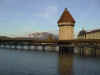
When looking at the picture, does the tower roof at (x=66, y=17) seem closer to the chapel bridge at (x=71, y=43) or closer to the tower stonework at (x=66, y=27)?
the tower stonework at (x=66, y=27)

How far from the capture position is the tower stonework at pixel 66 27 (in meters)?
26.7

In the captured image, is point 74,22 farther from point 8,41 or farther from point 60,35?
point 8,41

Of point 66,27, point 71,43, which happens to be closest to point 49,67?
point 71,43

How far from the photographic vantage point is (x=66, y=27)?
26641 mm

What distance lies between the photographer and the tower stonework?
2667 cm

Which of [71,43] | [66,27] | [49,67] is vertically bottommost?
[49,67]

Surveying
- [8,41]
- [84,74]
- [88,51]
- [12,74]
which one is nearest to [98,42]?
[88,51]

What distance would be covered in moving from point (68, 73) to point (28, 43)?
21.5 meters

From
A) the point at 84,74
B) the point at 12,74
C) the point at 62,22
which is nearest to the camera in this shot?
the point at 12,74

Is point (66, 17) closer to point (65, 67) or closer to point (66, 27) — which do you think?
point (66, 27)

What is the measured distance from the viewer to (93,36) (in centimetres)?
3300

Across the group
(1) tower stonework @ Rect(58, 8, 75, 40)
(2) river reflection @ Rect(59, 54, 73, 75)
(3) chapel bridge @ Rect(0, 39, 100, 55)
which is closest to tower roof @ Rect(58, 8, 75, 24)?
(1) tower stonework @ Rect(58, 8, 75, 40)

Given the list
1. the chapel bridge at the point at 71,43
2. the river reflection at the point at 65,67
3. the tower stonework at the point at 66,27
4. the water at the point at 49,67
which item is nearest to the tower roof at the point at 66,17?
the tower stonework at the point at 66,27

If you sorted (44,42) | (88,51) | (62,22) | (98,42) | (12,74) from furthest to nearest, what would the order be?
(62,22) < (44,42) < (88,51) < (98,42) < (12,74)
